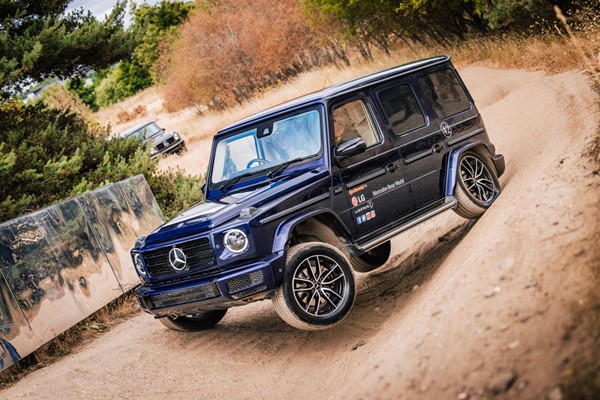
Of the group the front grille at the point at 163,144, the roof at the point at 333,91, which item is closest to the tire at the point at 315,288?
the roof at the point at 333,91

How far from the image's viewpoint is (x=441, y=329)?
210 inches

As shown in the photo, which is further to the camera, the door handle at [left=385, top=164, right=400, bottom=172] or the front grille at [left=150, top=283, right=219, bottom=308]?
the door handle at [left=385, top=164, right=400, bottom=172]

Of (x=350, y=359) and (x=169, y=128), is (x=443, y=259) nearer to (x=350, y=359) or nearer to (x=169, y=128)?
(x=350, y=359)

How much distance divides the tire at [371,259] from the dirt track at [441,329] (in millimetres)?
188

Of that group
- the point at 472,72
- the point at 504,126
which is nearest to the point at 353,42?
the point at 472,72

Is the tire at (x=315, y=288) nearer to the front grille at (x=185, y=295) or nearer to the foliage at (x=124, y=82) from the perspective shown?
the front grille at (x=185, y=295)

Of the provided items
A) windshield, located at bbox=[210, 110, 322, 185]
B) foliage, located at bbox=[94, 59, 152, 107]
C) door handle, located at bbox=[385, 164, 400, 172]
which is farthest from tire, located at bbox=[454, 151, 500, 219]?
foliage, located at bbox=[94, 59, 152, 107]

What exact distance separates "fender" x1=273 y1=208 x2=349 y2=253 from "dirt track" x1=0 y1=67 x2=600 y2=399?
1.17 m

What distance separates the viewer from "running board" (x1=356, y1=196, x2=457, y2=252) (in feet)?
25.3

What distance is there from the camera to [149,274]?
7.63 m

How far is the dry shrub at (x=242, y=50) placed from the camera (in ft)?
120

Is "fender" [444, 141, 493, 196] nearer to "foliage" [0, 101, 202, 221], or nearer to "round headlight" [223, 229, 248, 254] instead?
"round headlight" [223, 229, 248, 254]

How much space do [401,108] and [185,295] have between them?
3203 mm

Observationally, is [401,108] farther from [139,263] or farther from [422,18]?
[422,18]
